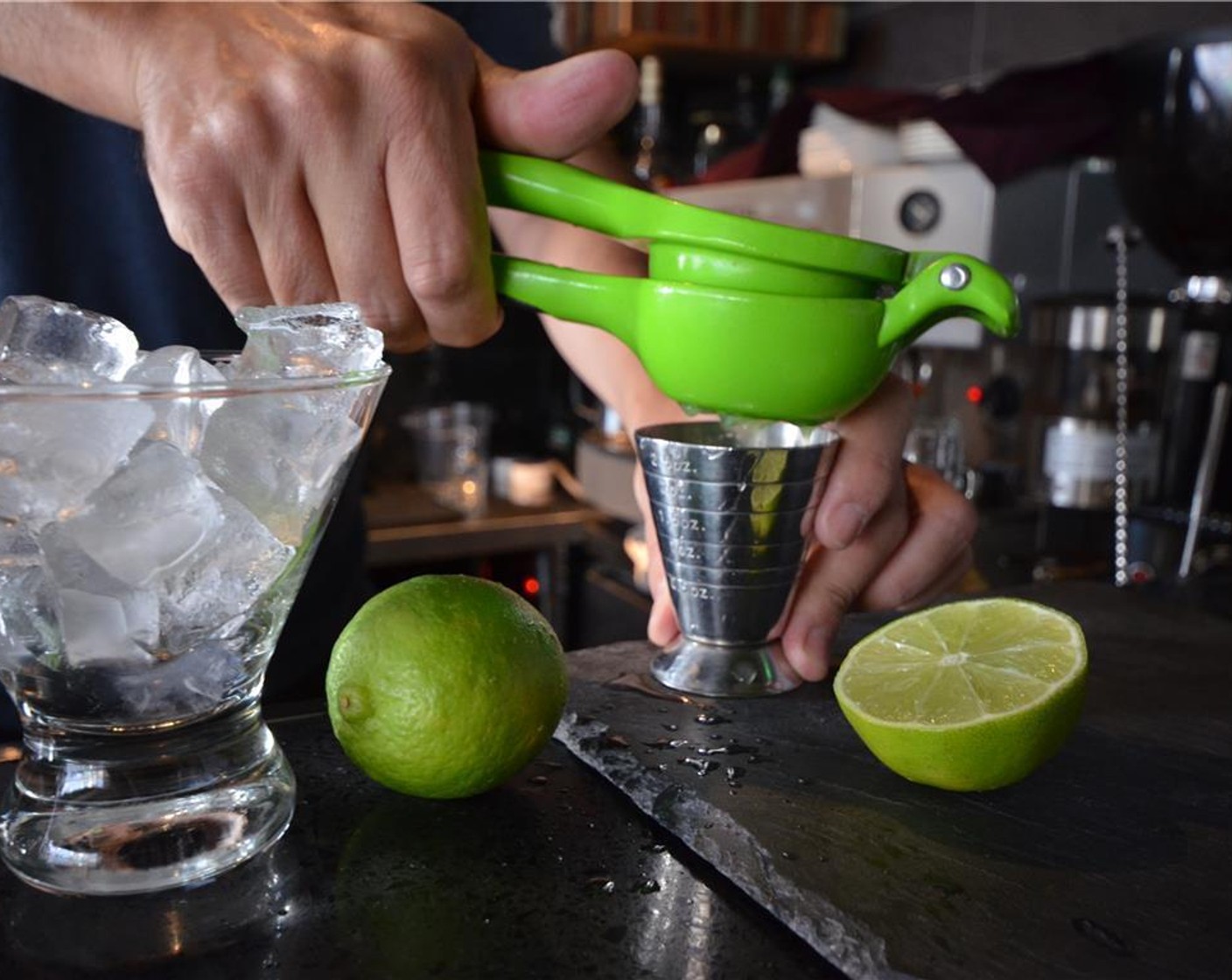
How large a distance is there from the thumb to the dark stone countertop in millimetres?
418

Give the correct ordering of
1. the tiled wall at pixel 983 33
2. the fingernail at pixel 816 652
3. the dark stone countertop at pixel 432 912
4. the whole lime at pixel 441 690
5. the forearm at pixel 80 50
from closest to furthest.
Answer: the dark stone countertop at pixel 432 912 < the whole lime at pixel 441 690 < the forearm at pixel 80 50 < the fingernail at pixel 816 652 < the tiled wall at pixel 983 33

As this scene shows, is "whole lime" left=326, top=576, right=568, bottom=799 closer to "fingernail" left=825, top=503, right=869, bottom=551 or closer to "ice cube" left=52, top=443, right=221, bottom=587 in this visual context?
"ice cube" left=52, top=443, right=221, bottom=587

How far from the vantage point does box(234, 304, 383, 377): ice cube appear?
56 centimetres

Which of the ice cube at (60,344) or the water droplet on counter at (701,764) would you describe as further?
the water droplet on counter at (701,764)

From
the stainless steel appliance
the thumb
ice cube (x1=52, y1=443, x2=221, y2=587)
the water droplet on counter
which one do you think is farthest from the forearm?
the stainless steel appliance

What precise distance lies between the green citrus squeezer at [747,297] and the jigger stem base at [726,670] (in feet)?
0.55

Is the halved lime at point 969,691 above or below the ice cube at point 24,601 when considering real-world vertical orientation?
below

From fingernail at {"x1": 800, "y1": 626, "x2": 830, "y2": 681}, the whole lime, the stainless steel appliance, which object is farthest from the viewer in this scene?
the stainless steel appliance

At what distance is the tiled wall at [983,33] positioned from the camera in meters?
2.18

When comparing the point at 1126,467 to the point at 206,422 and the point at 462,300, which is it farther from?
the point at 206,422

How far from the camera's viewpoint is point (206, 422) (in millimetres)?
510

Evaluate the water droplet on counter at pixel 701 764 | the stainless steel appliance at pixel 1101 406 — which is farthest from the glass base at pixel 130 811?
the stainless steel appliance at pixel 1101 406

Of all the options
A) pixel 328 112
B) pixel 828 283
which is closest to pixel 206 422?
pixel 328 112

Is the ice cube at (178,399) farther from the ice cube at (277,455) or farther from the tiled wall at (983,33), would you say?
the tiled wall at (983,33)
